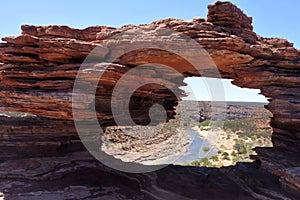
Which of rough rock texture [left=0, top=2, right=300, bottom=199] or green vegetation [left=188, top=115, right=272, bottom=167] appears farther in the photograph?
green vegetation [left=188, top=115, right=272, bottom=167]

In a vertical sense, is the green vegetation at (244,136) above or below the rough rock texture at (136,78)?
below

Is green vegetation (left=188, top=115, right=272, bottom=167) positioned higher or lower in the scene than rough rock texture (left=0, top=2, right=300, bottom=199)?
lower

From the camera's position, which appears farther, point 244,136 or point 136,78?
point 244,136

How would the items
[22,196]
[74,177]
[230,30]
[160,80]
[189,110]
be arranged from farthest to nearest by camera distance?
[189,110], [160,80], [74,177], [230,30], [22,196]

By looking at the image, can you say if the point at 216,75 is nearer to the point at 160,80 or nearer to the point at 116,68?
the point at 160,80

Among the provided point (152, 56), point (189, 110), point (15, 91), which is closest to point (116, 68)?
point (152, 56)

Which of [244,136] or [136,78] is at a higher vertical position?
[136,78]

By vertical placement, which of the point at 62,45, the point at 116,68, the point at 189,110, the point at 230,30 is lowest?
the point at 189,110

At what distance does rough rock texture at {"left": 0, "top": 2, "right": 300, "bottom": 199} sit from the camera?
37.6 ft

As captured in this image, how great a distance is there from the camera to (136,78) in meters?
13.3

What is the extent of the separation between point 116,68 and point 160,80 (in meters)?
3.17

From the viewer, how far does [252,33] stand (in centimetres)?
1267

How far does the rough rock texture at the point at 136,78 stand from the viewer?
11461 mm

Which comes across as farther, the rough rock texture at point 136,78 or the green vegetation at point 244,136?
the green vegetation at point 244,136
